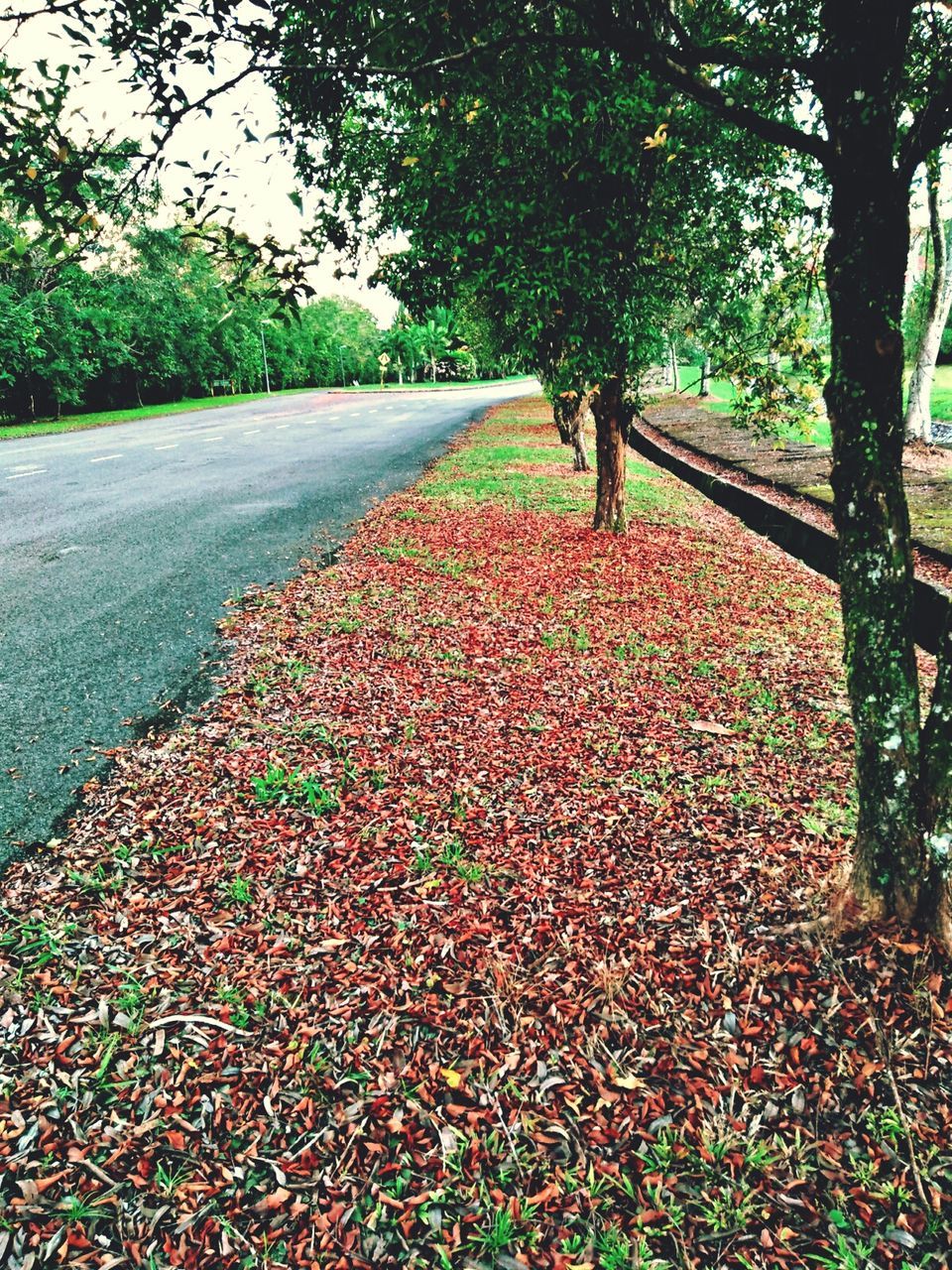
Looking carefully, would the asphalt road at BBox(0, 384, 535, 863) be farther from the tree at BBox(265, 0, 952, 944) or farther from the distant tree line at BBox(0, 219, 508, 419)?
the tree at BBox(265, 0, 952, 944)

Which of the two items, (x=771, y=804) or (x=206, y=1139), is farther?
(x=771, y=804)

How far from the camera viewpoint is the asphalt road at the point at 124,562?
4660mm

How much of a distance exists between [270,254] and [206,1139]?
3.33 metres

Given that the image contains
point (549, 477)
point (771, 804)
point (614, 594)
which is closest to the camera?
point (771, 804)

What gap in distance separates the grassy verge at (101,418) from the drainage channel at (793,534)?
2057 cm

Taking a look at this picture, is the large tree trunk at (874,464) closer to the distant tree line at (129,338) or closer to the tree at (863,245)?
the tree at (863,245)

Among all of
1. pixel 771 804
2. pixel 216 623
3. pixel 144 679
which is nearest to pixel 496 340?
pixel 216 623

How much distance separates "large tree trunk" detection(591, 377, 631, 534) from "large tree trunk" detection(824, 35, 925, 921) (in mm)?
5802

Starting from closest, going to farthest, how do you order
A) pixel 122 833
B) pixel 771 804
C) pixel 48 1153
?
pixel 48 1153 < pixel 122 833 < pixel 771 804

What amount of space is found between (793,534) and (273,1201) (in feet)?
36.7

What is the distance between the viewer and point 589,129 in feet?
18.7

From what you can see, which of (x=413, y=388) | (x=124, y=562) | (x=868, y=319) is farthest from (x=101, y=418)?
(x=413, y=388)

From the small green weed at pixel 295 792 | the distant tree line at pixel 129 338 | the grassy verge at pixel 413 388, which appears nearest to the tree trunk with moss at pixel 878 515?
the small green weed at pixel 295 792

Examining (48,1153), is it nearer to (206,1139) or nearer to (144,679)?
(206,1139)
